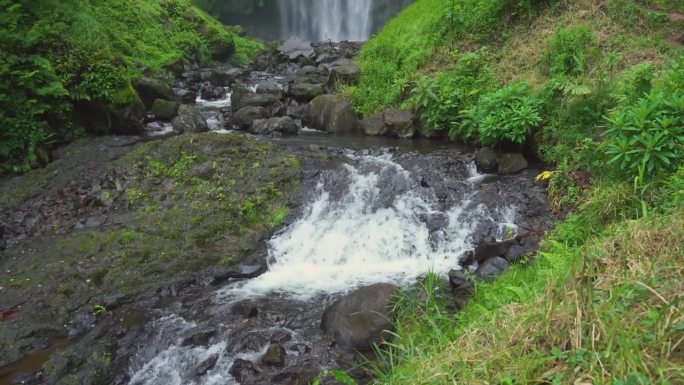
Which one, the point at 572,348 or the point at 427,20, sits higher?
the point at 427,20

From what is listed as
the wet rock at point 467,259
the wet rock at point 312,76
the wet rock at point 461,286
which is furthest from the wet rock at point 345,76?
the wet rock at point 461,286

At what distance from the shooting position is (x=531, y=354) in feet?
9.26

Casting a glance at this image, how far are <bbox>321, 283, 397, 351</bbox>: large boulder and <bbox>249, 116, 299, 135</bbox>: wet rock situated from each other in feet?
25.6

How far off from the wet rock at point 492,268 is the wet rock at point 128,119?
9.49 meters

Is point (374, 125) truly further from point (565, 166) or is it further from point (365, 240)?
point (565, 166)

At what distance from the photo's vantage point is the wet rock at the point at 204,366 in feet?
16.8

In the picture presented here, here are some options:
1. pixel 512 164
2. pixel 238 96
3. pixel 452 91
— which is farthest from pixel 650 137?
pixel 238 96

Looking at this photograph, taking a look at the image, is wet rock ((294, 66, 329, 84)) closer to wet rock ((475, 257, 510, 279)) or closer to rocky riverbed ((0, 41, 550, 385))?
rocky riverbed ((0, 41, 550, 385))

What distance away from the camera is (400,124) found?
1221cm

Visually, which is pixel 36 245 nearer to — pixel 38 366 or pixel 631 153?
pixel 38 366

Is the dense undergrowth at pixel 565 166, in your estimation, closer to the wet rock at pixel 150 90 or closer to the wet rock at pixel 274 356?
the wet rock at pixel 274 356

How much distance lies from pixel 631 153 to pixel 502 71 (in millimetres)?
6569

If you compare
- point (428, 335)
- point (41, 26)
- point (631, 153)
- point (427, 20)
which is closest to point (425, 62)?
point (427, 20)

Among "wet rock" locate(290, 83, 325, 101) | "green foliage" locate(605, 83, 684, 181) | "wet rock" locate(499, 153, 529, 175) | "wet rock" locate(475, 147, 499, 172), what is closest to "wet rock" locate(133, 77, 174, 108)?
"wet rock" locate(290, 83, 325, 101)
